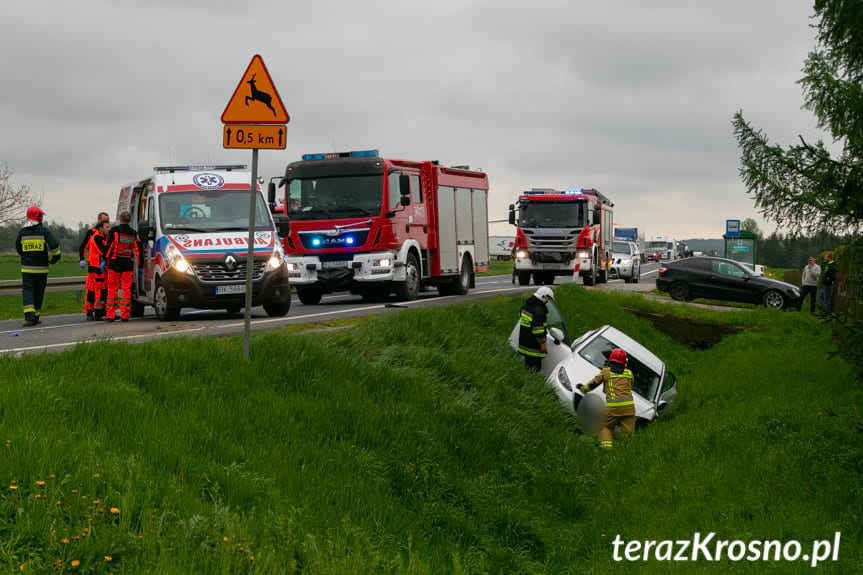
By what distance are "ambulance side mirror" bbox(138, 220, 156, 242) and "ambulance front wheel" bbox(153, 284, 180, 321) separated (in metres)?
0.86

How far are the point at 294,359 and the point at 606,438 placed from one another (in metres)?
5.71

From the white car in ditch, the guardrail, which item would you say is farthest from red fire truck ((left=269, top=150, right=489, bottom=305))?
the guardrail

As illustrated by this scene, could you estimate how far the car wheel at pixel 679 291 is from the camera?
103ft

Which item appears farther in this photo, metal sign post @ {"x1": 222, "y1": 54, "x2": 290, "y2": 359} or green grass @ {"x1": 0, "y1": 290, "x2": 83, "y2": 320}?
green grass @ {"x1": 0, "y1": 290, "x2": 83, "y2": 320}

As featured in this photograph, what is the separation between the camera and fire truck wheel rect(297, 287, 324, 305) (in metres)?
23.4

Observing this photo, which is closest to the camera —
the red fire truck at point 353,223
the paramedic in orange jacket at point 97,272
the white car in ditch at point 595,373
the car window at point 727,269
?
the white car in ditch at point 595,373

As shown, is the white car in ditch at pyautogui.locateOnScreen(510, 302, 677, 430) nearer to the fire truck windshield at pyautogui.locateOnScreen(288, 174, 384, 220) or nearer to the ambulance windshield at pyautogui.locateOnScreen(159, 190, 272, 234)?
the ambulance windshield at pyautogui.locateOnScreen(159, 190, 272, 234)

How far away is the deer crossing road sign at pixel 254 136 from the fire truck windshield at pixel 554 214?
2409 centimetres

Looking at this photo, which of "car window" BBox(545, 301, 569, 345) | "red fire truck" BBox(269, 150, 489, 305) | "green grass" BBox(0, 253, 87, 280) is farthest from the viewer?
"green grass" BBox(0, 253, 87, 280)

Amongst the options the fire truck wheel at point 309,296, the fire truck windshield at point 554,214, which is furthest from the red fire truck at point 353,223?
the fire truck windshield at point 554,214

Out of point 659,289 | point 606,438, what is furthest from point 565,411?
point 659,289

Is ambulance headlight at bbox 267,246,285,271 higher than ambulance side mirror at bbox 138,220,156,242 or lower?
lower

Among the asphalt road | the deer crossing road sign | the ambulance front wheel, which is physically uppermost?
the deer crossing road sign
